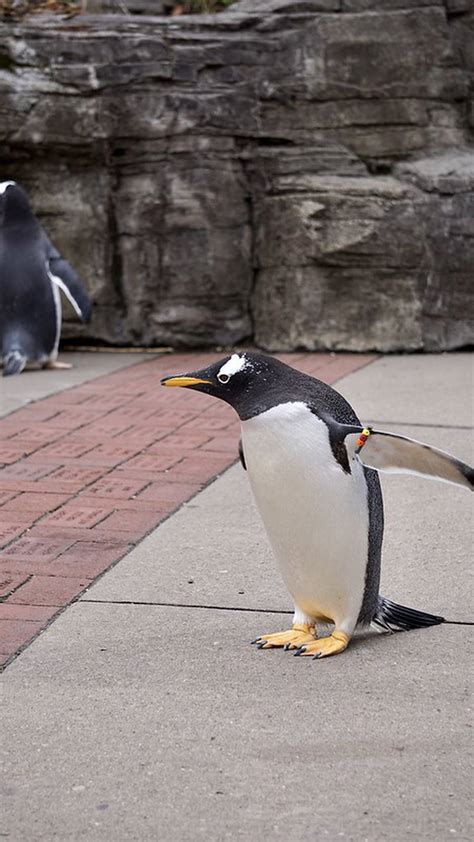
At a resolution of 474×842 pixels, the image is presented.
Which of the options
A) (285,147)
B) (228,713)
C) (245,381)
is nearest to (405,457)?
(245,381)

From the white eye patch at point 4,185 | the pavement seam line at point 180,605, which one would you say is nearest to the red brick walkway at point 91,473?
the pavement seam line at point 180,605

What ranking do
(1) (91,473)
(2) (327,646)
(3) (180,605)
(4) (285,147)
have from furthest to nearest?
(4) (285,147) < (1) (91,473) < (3) (180,605) < (2) (327,646)

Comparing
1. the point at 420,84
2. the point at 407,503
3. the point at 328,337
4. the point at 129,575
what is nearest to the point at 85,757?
the point at 129,575

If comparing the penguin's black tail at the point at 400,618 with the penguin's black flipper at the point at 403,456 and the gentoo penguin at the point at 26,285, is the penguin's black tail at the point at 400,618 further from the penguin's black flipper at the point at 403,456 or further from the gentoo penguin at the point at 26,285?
A: the gentoo penguin at the point at 26,285

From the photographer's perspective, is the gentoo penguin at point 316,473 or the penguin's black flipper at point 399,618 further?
the penguin's black flipper at point 399,618

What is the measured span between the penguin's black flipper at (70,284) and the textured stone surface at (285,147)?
30.3 inches

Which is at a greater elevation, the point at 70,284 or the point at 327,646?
the point at 327,646

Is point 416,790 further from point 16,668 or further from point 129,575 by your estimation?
point 129,575

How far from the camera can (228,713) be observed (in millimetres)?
3129

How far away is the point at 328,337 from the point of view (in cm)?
862

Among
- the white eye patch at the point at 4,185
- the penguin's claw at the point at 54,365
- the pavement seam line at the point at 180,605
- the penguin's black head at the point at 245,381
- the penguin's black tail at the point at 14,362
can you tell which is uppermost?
the penguin's black head at the point at 245,381

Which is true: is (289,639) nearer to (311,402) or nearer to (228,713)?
(228,713)

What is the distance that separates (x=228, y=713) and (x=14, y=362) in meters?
5.18

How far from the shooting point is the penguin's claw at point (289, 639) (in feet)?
11.6
